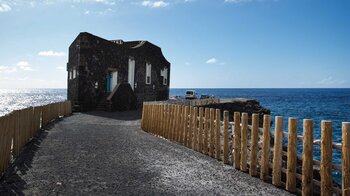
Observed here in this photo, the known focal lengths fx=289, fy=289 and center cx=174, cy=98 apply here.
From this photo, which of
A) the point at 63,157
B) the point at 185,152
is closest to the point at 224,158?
the point at 185,152

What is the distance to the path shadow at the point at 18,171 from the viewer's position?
5320mm

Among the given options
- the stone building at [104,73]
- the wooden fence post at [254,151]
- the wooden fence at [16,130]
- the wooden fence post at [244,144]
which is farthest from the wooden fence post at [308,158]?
the stone building at [104,73]

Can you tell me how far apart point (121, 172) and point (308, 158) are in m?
3.92

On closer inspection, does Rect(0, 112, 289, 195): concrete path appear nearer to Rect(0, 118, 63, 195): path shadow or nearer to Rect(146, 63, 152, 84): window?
Rect(0, 118, 63, 195): path shadow

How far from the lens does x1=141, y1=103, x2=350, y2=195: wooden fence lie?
5.02 m

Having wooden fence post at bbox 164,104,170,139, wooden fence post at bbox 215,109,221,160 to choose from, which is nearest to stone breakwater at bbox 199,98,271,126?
wooden fence post at bbox 164,104,170,139

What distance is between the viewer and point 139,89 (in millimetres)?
32969

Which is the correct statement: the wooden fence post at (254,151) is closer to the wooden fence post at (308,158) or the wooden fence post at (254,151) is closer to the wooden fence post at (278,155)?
the wooden fence post at (278,155)

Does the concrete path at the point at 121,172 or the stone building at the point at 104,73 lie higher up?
the stone building at the point at 104,73

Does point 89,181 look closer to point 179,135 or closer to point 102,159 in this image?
point 102,159

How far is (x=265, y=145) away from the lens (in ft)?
20.5

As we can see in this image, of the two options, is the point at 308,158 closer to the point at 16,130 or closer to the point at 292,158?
the point at 292,158

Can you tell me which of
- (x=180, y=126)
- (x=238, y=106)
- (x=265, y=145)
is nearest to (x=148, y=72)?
(x=238, y=106)

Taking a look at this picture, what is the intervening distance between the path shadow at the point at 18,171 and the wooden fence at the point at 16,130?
13 cm
